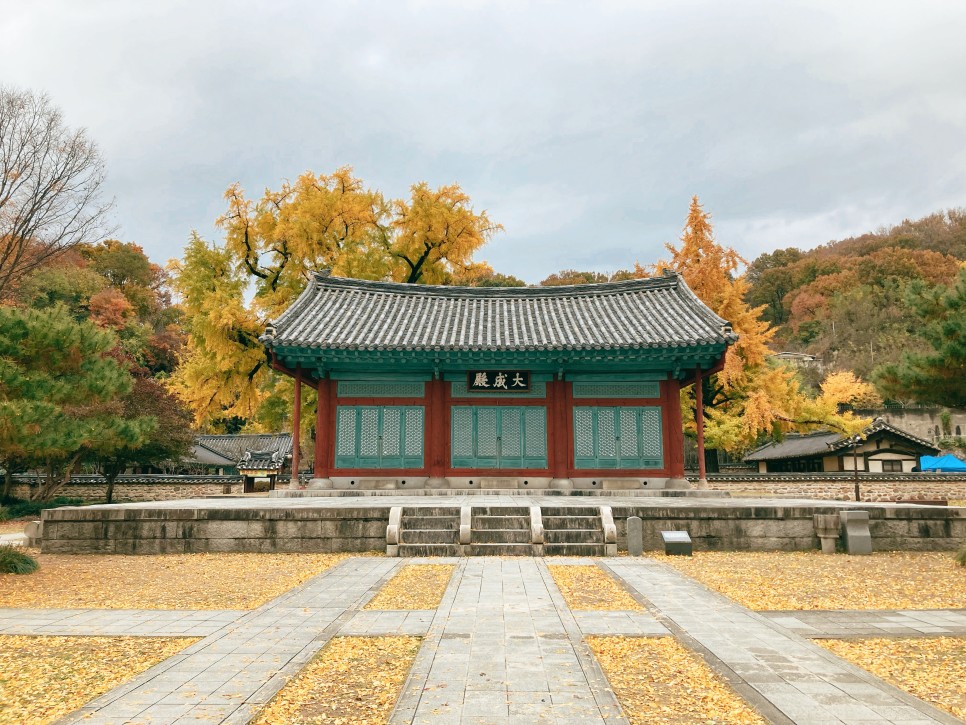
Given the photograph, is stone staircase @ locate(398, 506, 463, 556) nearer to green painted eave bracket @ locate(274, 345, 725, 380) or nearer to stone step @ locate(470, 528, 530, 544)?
stone step @ locate(470, 528, 530, 544)

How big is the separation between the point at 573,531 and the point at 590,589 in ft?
11.8

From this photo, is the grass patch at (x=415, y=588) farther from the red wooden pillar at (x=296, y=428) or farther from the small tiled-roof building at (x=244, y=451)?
the small tiled-roof building at (x=244, y=451)

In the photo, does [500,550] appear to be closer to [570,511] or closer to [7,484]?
[570,511]

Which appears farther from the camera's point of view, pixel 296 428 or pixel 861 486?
pixel 861 486

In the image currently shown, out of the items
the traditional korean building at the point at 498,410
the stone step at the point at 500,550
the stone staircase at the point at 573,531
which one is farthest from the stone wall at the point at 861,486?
the stone step at the point at 500,550

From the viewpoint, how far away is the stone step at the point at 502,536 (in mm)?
12078

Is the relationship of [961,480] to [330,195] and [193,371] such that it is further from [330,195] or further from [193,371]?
[193,371]

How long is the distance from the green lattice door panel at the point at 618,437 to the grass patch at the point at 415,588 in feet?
28.7

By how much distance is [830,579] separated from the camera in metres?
9.38

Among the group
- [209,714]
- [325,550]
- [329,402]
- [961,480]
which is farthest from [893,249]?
[209,714]

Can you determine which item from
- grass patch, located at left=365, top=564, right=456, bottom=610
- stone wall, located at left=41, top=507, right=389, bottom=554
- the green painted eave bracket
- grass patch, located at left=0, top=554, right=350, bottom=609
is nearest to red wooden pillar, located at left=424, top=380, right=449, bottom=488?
the green painted eave bracket

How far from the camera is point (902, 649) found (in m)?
5.90

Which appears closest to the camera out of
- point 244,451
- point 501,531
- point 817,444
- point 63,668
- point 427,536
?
point 63,668

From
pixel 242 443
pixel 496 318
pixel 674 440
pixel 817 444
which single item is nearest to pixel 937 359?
pixel 674 440
